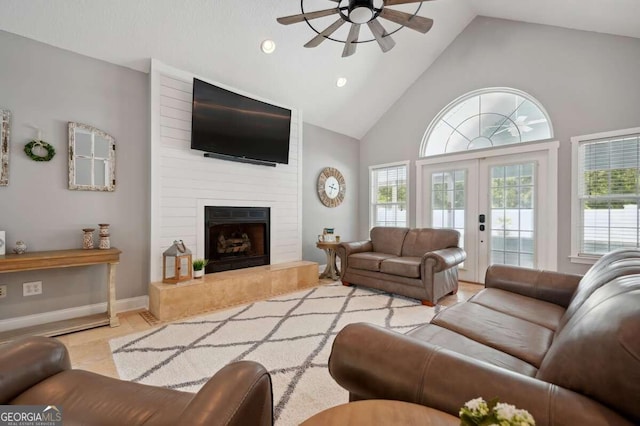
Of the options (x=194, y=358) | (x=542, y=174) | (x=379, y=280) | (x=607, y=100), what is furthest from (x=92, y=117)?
(x=607, y=100)

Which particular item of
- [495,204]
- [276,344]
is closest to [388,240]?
[495,204]

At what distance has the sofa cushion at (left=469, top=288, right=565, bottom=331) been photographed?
68.3 inches

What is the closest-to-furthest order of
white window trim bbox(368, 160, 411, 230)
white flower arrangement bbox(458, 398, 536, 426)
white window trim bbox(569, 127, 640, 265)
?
white flower arrangement bbox(458, 398, 536, 426)
white window trim bbox(569, 127, 640, 265)
white window trim bbox(368, 160, 411, 230)

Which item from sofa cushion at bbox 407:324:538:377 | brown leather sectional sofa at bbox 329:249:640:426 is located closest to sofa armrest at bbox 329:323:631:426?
brown leather sectional sofa at bbox 329:249:640:426

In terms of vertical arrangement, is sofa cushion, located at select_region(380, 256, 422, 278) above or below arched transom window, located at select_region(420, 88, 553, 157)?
below

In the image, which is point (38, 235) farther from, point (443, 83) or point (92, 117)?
point (443, 83)

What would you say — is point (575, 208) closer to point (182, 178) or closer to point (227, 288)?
point (227, 288)

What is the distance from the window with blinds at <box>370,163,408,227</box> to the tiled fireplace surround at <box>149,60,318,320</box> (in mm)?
2101

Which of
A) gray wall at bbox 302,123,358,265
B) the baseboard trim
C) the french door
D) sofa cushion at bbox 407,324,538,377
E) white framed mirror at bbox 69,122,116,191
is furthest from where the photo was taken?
gray wall at bbox 302,123,358,265

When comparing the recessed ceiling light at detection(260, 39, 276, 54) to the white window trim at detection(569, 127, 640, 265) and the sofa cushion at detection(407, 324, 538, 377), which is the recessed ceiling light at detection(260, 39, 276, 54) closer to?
the sofa cushion at detection(407, 324, 538, 377)

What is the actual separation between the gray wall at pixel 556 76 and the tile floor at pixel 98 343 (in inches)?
172

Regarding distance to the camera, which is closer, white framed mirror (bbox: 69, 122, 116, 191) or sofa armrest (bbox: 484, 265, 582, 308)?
sofa armrest (bbox: 484, 265, 582, 308)

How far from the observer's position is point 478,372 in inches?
34.0

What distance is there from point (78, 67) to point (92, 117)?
49 centimetres
